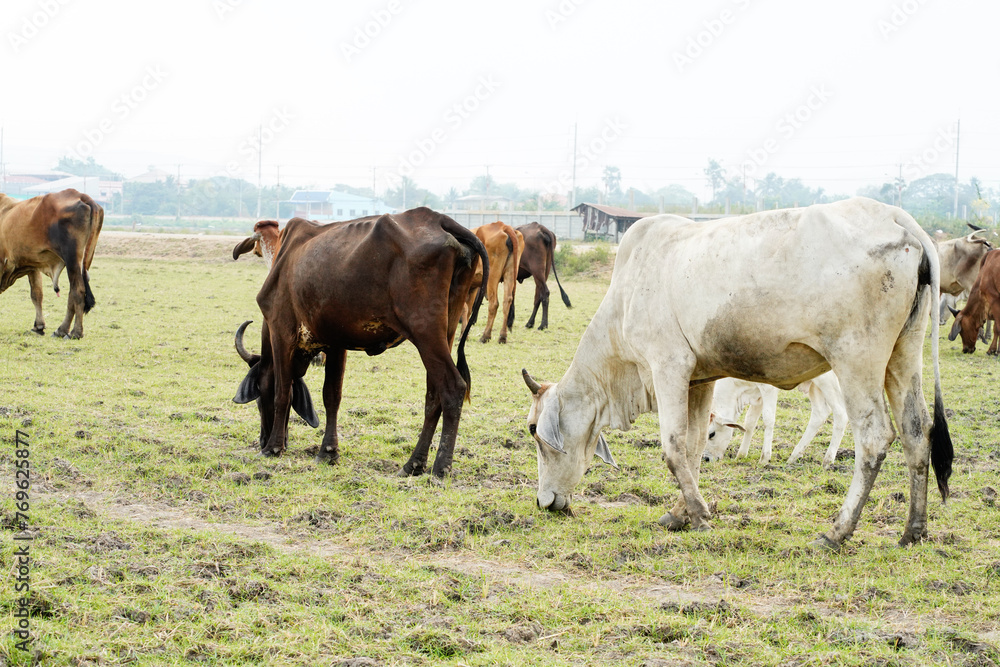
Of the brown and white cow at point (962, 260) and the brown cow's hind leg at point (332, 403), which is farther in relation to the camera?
the brown and white cow at point (962, 260)

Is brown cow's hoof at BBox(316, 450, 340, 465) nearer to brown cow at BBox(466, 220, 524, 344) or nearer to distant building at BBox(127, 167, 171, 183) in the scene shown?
brown cow at BBox(466, 220, 524, 344)

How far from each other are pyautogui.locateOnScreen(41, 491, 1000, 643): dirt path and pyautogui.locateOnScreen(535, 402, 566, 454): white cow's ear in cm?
115

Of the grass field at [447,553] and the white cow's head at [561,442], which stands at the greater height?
the white cow's head at [561,442]

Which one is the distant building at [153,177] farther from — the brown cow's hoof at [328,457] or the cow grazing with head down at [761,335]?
the cow grazing with head down at [761,335]

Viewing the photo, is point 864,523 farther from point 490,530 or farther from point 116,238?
point 116,238

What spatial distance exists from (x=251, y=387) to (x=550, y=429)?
304 centimetres

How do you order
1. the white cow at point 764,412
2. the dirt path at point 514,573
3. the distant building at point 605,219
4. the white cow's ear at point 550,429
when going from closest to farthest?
1. the dirt path at point 514,573
2. the white cow's ear at point 550,429
3. the white cow at point 764,412
4. the distant building at point 605,219

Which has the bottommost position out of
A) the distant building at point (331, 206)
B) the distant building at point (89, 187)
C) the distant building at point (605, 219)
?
the distant building at point (605, 219)

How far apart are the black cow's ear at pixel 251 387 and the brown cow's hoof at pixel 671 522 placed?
3.72 m

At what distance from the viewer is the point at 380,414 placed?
352 inches

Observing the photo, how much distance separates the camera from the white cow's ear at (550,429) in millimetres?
5922

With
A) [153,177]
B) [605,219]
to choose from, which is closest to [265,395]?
[605,219]

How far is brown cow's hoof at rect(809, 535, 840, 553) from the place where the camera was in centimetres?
509

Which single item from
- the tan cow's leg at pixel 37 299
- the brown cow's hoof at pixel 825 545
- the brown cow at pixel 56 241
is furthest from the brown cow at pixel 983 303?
the tan cow's leg at pixel 37 299
